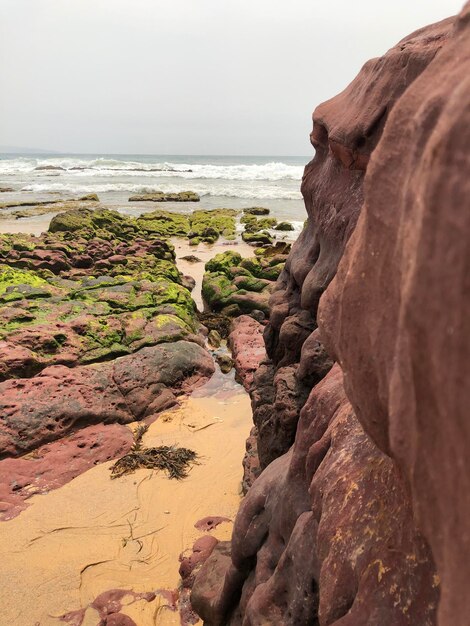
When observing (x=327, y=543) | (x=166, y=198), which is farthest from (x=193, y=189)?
(x=327, y=543)

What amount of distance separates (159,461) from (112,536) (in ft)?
3.90

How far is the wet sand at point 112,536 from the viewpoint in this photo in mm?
4082

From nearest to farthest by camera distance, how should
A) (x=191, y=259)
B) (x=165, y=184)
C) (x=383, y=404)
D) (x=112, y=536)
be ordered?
(x=383, y=404)
(x=112, y=536)
(x=191, y=259)
(x=165, y=184)

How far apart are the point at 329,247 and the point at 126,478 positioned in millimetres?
3693

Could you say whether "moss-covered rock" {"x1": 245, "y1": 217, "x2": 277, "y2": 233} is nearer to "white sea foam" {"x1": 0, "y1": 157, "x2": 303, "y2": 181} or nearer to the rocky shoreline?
the rocky shoreline

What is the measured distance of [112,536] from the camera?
481 cm

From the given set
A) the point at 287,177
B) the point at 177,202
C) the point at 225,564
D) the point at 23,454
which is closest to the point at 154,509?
the point at 225,564

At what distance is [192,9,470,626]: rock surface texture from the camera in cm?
113

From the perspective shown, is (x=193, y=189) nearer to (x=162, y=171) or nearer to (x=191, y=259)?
(x=162, y=171)

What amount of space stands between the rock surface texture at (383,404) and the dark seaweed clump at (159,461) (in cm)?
166

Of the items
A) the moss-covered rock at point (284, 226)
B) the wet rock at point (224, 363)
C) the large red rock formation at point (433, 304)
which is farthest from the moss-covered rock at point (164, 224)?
the large red rock formation at point (433, 304)

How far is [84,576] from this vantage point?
434cm

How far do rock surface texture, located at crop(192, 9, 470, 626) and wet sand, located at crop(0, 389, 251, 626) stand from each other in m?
0.75

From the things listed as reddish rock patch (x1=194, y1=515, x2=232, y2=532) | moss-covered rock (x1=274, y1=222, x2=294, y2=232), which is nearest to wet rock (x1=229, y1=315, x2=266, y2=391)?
reddish rock patch (x1=194, y1=515, x2=232, y2=532)
